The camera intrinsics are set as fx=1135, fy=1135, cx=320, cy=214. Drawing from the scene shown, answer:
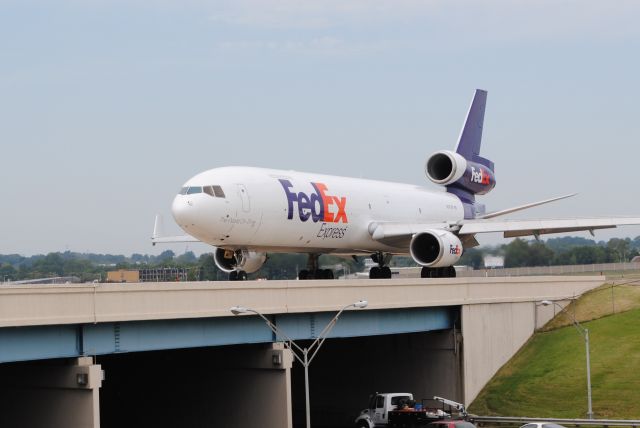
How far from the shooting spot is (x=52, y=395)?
31609 millimetres

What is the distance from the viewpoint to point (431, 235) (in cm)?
4950

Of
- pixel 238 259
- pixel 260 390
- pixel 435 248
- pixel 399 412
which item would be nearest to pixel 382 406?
pixel 399 412

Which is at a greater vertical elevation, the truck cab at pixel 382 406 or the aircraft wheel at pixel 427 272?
the aircraft wheel at pixel 427 272

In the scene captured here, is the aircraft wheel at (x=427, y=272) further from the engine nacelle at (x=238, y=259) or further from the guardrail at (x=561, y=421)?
the guardrail at (x=561, y=421)

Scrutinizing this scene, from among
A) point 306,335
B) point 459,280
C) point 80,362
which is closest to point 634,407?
point 459,280

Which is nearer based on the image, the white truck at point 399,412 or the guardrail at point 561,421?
the guardrail at point 561,421

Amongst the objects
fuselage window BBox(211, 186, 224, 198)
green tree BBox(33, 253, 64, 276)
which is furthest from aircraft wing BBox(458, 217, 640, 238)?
green tree BBox(33, 253, 64, 276)

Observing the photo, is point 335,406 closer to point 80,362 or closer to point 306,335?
point 306,335

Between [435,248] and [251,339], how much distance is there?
14.8 meters

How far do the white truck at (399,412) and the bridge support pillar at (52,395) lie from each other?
12.8 meters

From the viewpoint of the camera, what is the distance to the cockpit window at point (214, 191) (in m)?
41.6

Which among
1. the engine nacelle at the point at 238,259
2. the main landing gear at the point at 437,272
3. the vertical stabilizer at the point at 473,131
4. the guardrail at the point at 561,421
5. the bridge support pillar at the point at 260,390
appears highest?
the vertical stabilizer at the point at 473,131

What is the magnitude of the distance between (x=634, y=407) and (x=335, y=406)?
45.4 feet

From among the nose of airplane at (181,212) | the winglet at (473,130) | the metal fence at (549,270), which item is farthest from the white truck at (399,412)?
the metal fence at (549,270)
